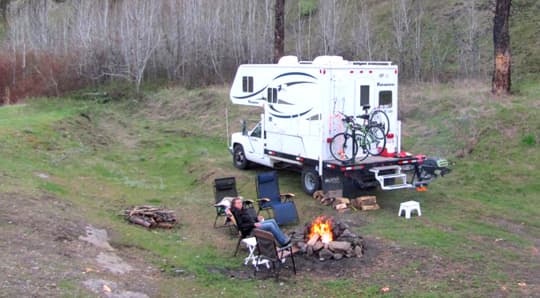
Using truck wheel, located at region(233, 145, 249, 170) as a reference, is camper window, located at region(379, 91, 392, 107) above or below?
above

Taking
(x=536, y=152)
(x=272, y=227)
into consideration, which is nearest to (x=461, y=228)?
(x=272, y=227)

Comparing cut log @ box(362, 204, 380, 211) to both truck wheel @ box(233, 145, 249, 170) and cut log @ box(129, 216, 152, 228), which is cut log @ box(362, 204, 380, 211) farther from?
truck wheel @ box(233, 145, 249, 170)

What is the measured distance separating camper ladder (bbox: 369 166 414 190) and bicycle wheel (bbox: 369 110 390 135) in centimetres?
110

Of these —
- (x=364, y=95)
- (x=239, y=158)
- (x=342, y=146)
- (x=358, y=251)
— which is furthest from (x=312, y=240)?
(x=239, y=158)

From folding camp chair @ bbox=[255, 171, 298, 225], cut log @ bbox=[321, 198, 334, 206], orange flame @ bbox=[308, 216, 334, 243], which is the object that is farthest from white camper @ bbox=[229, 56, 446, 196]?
orange flame @ bbox=[308, 216, 334, 243]

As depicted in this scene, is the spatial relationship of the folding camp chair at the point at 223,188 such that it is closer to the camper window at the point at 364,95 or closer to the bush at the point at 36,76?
the camper window at the point at 364,95

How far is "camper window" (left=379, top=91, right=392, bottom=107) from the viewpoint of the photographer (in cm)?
1414

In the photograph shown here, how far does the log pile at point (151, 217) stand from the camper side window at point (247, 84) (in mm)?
5210

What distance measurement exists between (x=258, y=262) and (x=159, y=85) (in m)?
23.6

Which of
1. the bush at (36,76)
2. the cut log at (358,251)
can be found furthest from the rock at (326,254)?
the bush at (36,76)

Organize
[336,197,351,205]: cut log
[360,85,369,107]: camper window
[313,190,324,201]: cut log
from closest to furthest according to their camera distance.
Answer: [336,197,351,205]: cut log, [313,190,324,201]: cut log, [360,85,369,107]: camper window

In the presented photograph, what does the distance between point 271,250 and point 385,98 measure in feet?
21.0

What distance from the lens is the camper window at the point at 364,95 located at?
1387 centimetres

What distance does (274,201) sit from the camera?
43.1 feet
